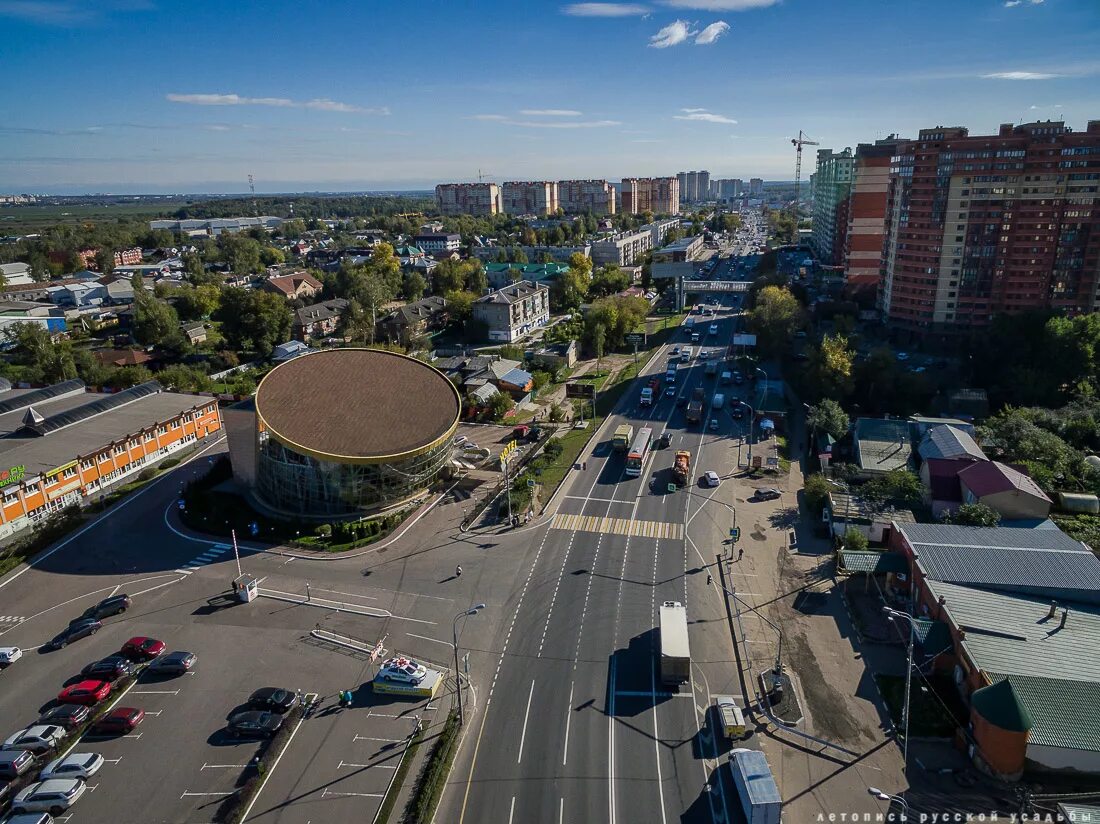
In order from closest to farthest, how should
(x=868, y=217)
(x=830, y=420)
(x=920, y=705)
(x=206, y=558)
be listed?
(x=920, y=705) < (x=206, y=558) < (x=830, y=420) < (x=868, y=217)

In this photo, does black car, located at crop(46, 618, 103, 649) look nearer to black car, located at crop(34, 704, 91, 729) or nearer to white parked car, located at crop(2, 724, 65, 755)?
black car, located at crop(34, 704, 91, 729)

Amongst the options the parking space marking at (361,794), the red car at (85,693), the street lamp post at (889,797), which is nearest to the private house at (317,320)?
the red car at (85,693)

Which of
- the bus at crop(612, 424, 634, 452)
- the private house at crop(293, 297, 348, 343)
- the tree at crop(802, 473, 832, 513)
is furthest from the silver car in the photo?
the private house at crop(293, 297, 348, 343)

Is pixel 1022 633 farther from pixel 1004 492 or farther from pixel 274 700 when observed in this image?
pixel 274 700

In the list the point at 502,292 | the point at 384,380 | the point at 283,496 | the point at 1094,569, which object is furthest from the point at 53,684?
the point at 502,292

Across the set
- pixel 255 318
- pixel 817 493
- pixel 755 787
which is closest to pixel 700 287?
pixel 255 318

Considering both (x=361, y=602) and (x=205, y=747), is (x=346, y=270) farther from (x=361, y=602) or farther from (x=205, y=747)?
(x=205, y=747)

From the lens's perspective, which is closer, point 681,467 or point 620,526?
point 620,526
